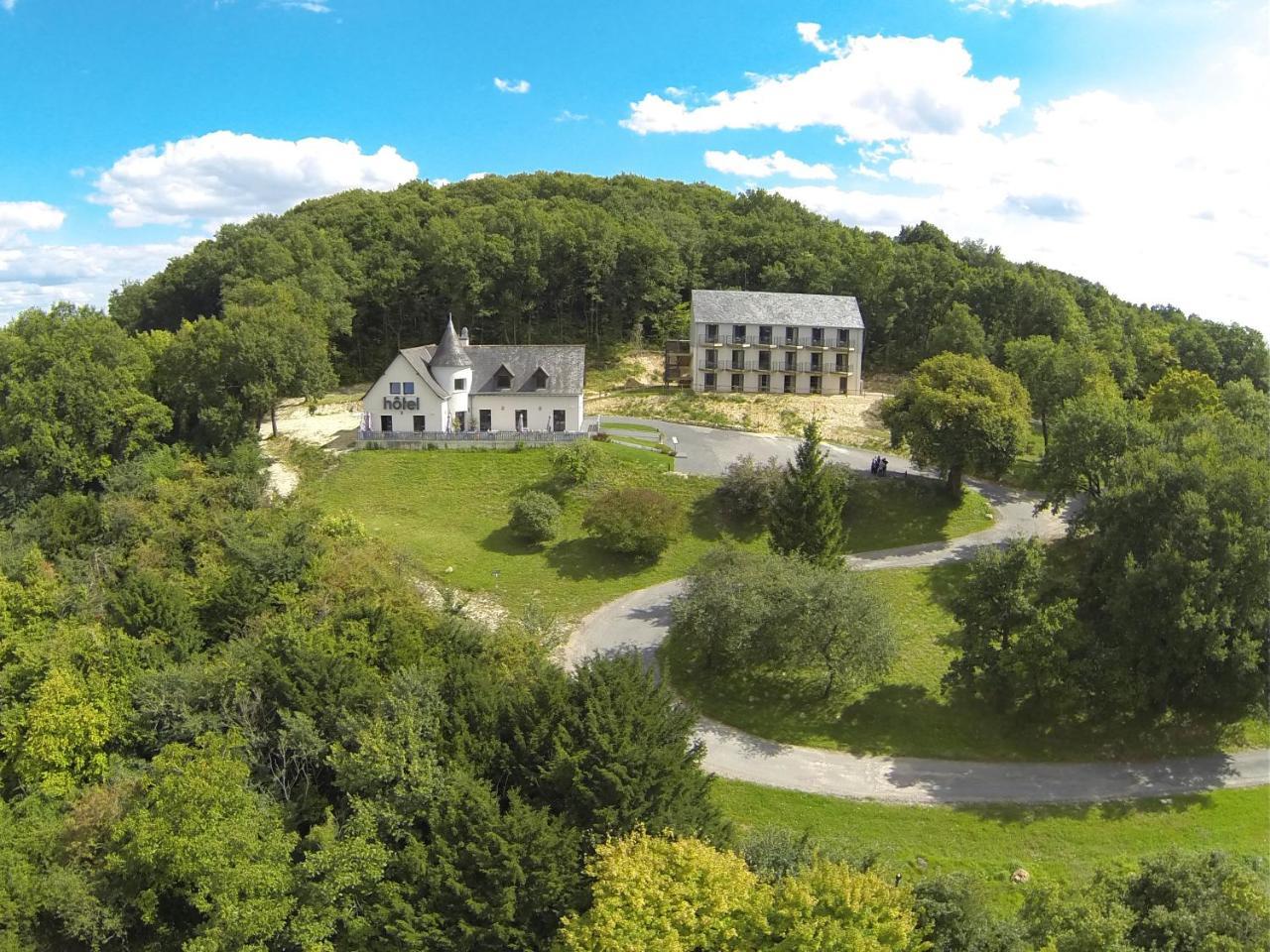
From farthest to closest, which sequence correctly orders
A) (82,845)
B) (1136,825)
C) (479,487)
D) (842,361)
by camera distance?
(842,361) → (479,487) → (1136,825) → (82,845)

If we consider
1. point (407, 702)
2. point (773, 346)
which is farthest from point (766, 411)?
point (407, 702)

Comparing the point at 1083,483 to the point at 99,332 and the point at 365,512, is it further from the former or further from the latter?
the point at 99,332

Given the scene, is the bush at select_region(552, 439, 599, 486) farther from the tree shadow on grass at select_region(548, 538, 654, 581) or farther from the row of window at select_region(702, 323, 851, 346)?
the row of window at select_region(702, 323, 851, 346)

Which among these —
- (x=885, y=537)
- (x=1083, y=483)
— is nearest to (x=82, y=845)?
(x=885, y=537)

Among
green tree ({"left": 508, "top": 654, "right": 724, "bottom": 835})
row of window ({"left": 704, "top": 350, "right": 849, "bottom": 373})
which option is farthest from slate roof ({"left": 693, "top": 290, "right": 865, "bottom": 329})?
green tree ({"left": 508, "top": 654, "right": 724, "bottom": 835})

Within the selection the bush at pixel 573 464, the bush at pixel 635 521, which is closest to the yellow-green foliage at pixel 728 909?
the bush at pixel 635 521

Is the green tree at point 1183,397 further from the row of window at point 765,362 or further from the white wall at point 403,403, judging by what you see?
the white wall at point 403,403
